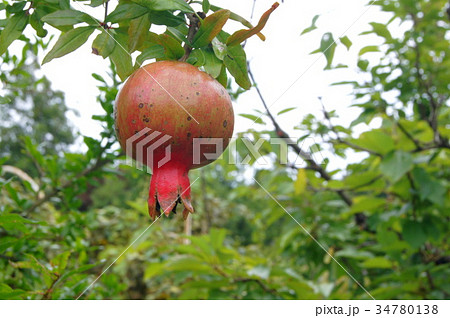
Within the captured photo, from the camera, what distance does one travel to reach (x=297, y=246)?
1698mm

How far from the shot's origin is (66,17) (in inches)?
19.2

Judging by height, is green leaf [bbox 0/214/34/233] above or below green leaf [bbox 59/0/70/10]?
below

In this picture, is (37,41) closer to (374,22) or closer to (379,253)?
(374,22)

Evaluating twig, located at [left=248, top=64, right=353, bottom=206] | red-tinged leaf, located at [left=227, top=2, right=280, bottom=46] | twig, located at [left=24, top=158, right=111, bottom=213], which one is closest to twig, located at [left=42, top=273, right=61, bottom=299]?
twig, located at [left=24, top=158, right=111, bottom=213]

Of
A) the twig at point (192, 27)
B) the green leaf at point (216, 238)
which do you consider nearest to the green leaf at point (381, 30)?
the green leaf at point (216, 238)

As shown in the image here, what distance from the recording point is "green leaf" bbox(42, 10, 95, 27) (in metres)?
0.48

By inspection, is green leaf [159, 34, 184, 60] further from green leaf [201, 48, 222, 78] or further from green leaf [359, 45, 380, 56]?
green leaf [359, 45, 380, 56]

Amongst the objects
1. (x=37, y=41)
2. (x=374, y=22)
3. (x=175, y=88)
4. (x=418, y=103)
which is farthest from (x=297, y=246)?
(x=175, y=88)

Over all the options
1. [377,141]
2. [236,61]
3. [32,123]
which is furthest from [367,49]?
[32,123]

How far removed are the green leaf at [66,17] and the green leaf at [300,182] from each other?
1039mm

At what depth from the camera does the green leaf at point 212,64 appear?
1.57ft

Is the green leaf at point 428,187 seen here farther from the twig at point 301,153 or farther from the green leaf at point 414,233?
the twig at point 301,153

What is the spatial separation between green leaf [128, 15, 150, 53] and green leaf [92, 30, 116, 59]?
Answer: 1.1 inches

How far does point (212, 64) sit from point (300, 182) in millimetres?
1021
